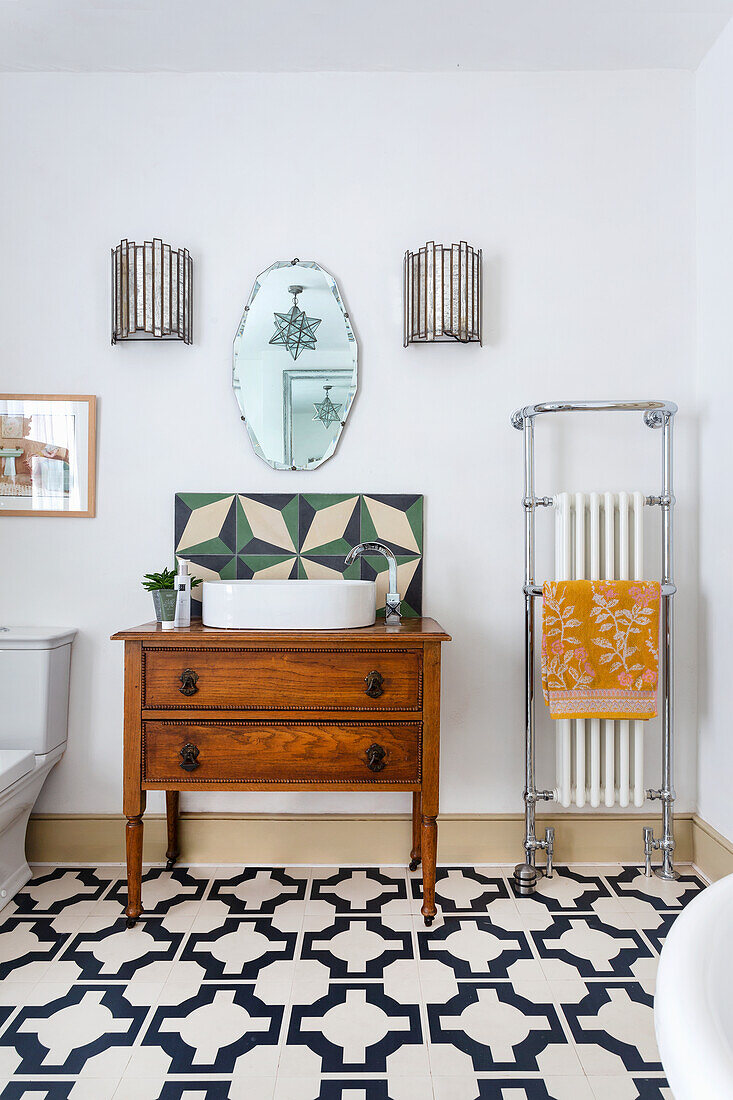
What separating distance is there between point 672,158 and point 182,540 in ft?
6.62

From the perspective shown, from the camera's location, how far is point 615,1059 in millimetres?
1490

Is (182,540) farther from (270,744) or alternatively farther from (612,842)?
(612,842)

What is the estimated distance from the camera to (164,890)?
2240 mm

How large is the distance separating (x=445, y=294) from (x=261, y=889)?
1.90 meters

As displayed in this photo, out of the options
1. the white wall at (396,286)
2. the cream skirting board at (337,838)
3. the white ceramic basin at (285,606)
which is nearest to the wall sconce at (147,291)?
the white wall at (396,286)

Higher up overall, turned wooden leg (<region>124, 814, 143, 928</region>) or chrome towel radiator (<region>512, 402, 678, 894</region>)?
chrome towel radiator (<region>512, 402, 678, 894</region>)

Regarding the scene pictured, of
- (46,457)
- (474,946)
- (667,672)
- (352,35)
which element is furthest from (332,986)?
(352,35)

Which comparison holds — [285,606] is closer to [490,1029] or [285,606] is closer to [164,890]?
[164,890]

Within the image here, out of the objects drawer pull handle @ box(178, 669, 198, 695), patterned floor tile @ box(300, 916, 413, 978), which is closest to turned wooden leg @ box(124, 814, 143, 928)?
drawer pull handle @ box(178, 669, 198, 695)

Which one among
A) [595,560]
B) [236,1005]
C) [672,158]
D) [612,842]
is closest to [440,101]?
[672,158]

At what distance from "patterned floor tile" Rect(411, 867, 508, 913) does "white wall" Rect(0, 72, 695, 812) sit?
218mm

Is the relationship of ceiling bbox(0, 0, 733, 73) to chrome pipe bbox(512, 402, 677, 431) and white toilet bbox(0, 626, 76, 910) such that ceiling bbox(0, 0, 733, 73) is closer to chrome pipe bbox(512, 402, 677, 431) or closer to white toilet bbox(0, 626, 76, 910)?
chrome pipe bbox(512, 402, 677, 431)

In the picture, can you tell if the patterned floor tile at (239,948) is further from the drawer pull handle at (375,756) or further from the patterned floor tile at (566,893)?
the patterned floor tile at (566,893)

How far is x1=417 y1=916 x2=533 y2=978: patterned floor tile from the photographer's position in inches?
71.7
